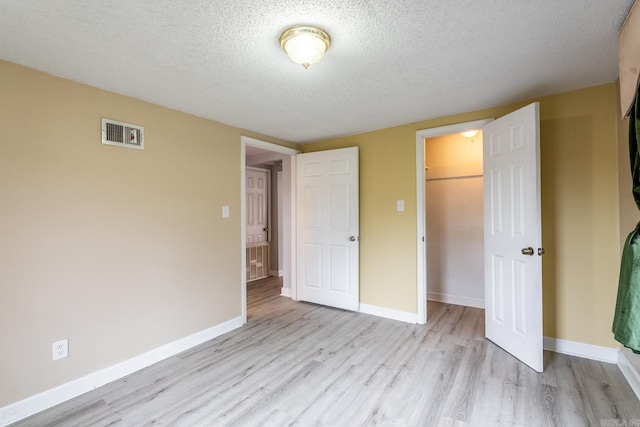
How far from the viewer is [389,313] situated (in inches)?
135

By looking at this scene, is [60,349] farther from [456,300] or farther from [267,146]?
[456,300]

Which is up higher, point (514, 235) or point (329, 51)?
point (329, 51)

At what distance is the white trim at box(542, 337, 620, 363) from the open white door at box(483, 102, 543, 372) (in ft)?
1.38

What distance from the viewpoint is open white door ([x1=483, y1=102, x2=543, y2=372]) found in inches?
86.5

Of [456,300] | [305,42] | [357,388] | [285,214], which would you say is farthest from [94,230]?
[456,300]

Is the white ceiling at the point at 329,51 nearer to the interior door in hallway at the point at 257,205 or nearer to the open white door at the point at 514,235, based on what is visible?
the open white door at the point at 514,235

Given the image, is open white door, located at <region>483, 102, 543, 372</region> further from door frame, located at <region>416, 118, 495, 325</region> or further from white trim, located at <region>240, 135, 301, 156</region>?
white trim, located at <region>240, 135, 301, 156</region>

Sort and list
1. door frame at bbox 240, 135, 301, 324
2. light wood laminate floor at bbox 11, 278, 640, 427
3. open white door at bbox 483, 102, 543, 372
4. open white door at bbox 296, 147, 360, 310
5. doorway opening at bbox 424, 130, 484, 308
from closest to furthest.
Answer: light wood laminate floor at bbox 11, 278, 640, 427
open white door at bbox 483, 102, 543, 372
door frame at bbox 240, 135, 301, 324
open white door at bbox 296, 147, 360, 310
doorway opening at bbox 424, 130, 484, 308

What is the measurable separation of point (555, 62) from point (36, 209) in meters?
3.58

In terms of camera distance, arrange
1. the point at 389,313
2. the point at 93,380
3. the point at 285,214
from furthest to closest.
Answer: the point at 285,214 → the point at 389,313 → the point at 93,380

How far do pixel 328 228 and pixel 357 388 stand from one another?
6.81 ft

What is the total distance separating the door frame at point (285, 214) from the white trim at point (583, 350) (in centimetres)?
293

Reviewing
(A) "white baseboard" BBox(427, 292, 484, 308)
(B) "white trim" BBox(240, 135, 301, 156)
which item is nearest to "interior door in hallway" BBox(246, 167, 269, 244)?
(B) "white trim" BBox(240, 135, 301, 156)

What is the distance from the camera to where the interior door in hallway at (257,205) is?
5441 millimetres
